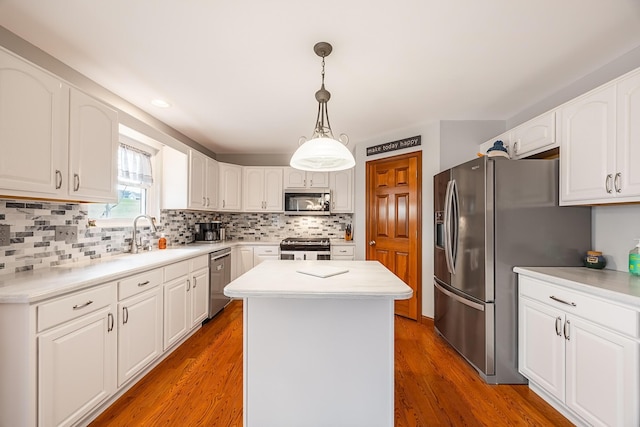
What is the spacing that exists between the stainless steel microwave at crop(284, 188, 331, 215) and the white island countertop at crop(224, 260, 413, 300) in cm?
256

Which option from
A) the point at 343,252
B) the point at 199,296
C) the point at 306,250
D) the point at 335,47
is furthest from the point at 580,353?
the point at 199,296

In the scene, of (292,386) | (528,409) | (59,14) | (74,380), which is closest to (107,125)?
(59,14)

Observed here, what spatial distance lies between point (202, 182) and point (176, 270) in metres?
1.54

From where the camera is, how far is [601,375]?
60.8 inches

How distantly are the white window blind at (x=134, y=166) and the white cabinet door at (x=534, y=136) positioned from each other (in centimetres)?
378

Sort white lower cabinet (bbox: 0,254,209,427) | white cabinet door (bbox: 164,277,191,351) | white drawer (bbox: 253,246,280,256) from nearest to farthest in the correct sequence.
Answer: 1. white lower cabinet (bbox: 0,254,209,427)
2. white cabinet door (bbox: 164,277,191,351)
3. white drawer (bbox: 253,246,280,256)

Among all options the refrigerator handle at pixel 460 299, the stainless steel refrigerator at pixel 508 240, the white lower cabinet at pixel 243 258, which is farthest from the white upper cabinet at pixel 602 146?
the white lower cabinet at pixel 243 258

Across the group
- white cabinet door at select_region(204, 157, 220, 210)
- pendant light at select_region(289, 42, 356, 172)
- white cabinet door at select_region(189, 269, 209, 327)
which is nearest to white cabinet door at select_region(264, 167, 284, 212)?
white cabinet door at select_region(204, 157, 220, 210)

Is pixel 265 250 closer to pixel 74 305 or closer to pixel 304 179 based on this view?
pixel 304 179

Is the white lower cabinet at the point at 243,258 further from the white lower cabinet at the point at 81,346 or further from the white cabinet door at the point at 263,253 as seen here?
the white lower cabinet at the point at 81,346

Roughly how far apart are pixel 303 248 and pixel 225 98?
7.45 ft

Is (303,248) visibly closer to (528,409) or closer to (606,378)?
(528,409)

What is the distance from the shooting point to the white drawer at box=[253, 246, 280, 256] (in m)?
4.39

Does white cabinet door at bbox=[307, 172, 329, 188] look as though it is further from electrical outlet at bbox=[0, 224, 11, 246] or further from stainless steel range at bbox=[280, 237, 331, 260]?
electrical outlet at bbox=[0, 224, 11, 246]
